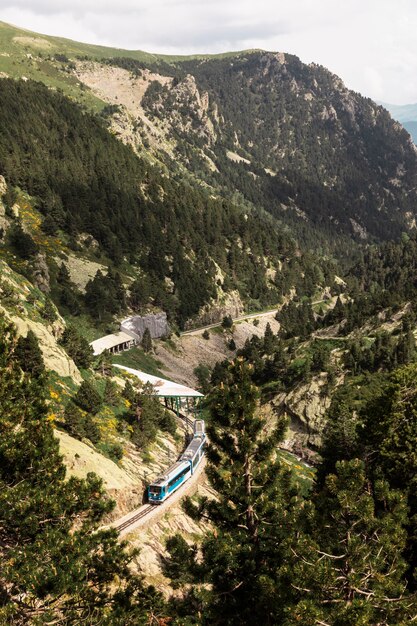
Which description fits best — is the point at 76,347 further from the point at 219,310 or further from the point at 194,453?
the point at 219,310

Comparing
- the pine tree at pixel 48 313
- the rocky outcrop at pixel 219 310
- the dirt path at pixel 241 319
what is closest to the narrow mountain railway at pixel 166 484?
the pine tree at pixel 48 313

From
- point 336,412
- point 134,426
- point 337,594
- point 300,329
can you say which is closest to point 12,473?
point 337,594

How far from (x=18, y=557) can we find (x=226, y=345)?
123 m

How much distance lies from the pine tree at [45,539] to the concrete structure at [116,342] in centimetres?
7782

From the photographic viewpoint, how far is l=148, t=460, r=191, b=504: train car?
45781mm

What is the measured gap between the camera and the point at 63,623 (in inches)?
773

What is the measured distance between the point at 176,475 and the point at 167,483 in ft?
8.42

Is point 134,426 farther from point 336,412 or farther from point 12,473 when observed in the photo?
point 12,473

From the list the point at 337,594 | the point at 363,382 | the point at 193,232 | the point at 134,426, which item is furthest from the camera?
the point at 193,232

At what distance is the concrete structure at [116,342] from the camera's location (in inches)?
4126

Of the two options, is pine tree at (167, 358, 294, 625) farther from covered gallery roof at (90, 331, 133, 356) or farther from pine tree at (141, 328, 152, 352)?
pine tree at (141, 328, 152, 352)

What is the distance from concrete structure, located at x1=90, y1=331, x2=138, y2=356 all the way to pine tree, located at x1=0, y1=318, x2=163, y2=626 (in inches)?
3064

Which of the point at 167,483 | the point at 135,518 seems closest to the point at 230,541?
the point at 135,518

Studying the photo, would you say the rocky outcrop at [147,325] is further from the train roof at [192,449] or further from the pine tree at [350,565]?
the pine tree at [350,565]
